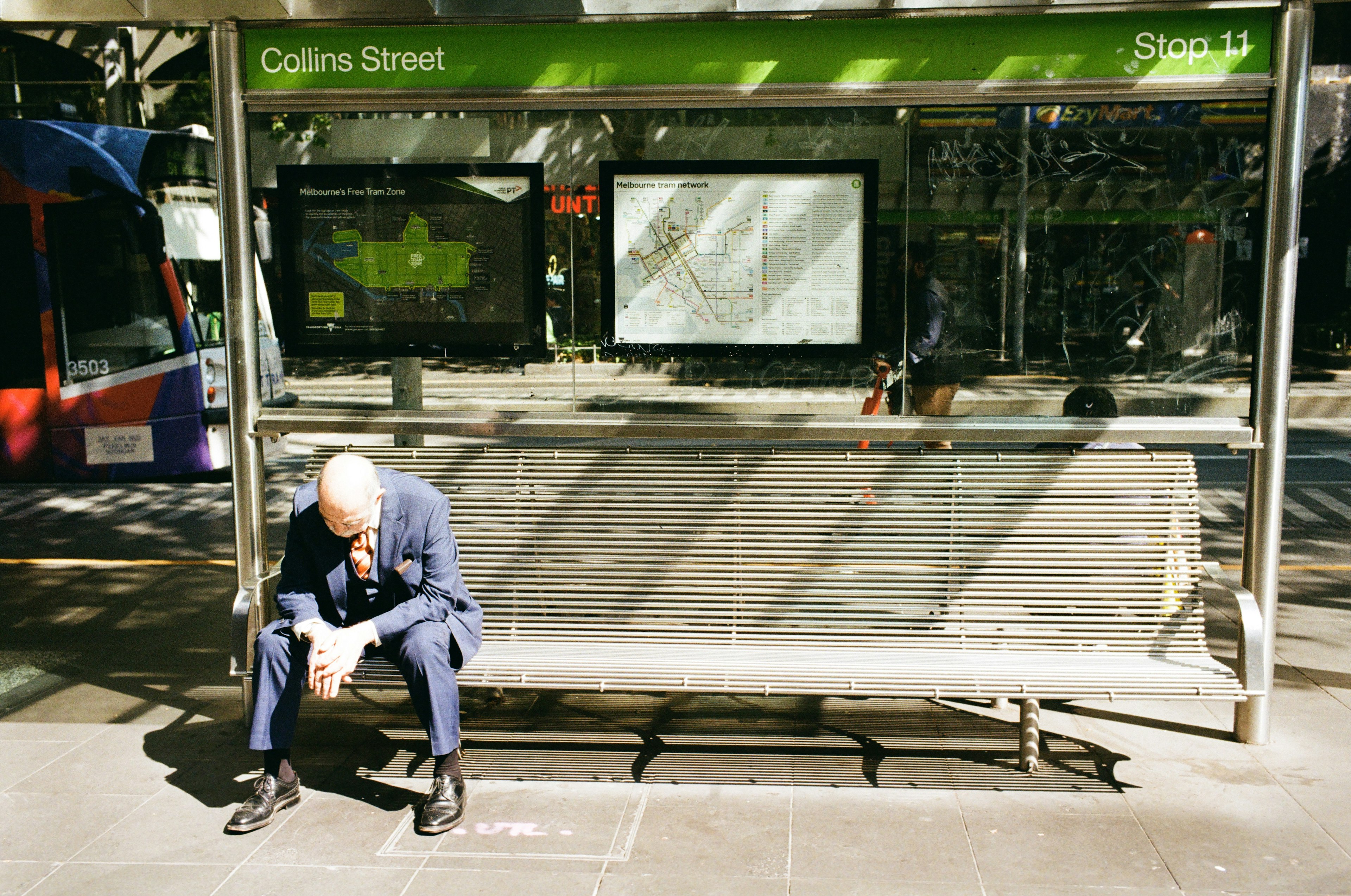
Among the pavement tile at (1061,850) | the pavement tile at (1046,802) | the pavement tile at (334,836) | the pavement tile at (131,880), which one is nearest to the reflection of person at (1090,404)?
the pavement tile at (1046,802)

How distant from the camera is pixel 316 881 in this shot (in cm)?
359

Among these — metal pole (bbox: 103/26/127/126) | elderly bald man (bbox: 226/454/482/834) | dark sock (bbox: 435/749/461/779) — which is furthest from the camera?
metal pole (bbox: 103/26/127/126)

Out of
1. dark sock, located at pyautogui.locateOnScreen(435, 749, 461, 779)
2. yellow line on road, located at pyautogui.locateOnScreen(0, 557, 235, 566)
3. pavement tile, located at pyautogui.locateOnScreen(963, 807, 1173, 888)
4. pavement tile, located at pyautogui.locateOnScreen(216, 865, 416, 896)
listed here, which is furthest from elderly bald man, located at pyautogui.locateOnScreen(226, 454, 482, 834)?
yellow line on road, located at pyautogui.locateOnScreen(0, 557, 235, 566)

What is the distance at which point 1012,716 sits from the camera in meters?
4.93

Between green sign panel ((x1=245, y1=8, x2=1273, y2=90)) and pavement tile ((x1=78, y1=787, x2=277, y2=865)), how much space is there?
2986mm

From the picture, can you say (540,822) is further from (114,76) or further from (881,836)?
(114,76)

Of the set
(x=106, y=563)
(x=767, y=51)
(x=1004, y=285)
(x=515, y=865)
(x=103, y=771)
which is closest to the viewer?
(x=515, y=865)

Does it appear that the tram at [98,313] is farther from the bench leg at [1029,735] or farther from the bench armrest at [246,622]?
the bench leg at [1029,735]

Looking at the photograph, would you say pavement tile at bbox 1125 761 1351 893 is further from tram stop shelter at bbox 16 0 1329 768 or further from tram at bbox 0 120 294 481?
tram at bbox 0 120 294 481

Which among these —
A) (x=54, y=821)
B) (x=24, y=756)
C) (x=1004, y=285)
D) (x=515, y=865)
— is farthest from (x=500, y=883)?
(x=1004, y=285)

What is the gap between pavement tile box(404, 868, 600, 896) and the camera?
3518 millimetres

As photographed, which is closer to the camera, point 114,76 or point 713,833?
point 713,833

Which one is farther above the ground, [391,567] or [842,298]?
[842,298]

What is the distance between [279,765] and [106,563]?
15.2 feet
